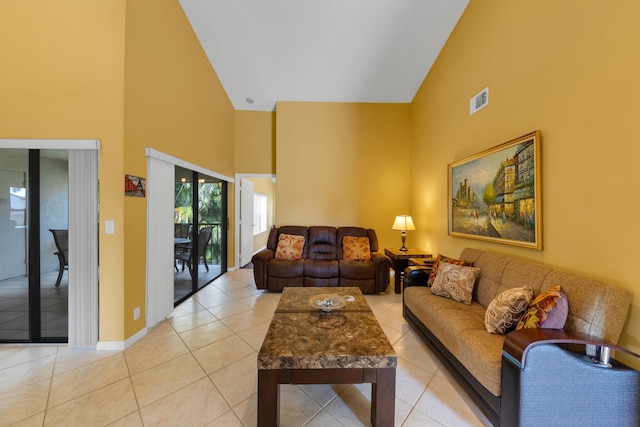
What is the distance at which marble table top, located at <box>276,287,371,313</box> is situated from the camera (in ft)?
6.13

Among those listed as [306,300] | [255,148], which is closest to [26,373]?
[306,300]

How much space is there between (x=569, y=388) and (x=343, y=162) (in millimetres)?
4007

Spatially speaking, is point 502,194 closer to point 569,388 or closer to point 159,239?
point 569,388

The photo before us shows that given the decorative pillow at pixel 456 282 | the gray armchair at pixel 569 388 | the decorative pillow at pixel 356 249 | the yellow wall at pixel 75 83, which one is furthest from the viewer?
the decorative pillow at pixel 356 249

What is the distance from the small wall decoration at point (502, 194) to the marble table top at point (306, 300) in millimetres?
1523

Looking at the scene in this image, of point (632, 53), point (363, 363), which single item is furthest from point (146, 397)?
point (632, 53)

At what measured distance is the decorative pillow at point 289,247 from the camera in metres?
3.93

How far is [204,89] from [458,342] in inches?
176

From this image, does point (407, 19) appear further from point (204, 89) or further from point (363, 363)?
point (363, 363)

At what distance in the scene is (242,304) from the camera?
125 inches

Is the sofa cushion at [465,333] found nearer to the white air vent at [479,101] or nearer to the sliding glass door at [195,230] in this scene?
the white air vent at [479,101]

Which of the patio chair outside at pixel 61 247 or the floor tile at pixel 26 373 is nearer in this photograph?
Answer: the floor tile at pixel 26 373

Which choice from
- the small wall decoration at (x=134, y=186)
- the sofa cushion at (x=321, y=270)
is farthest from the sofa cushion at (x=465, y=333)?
the small wall decoration at (x=134, y=186)

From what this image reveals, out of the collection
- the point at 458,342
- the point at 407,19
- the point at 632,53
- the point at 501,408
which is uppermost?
the point at 407,19
